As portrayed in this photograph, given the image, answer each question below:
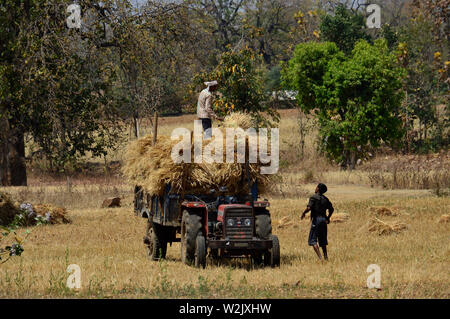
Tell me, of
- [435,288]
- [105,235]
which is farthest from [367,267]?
[105,235]

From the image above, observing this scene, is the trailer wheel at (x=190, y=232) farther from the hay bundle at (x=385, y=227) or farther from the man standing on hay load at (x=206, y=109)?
the hay bundle at (x=385, y=227)

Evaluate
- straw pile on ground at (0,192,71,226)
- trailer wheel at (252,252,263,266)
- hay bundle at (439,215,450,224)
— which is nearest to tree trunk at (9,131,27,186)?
straw pile on ground at (0,192,71,226)

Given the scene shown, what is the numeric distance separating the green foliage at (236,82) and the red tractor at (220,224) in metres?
16.9

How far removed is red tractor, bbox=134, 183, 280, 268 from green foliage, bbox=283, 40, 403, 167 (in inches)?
1057

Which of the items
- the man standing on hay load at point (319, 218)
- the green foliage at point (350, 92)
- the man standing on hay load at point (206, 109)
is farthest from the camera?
the green foliage at point (350, 92)

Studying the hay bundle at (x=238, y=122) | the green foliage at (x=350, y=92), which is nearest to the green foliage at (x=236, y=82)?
the green foliage at (x=350, y=92)

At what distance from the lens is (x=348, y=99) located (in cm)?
4062

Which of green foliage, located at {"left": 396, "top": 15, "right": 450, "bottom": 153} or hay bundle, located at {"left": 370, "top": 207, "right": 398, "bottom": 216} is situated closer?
hay bundle, located at {"left": 370, "top": 207, "right": 398, "bottom": 216}

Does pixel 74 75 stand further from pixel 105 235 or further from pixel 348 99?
pixel 348 99

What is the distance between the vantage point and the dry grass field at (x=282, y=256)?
10.7m

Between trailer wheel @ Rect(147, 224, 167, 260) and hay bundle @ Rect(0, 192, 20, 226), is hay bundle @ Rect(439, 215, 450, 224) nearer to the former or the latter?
trailer wheel @ Rect(147, 224, 167, 260)

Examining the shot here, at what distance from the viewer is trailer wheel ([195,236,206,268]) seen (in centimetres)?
1284

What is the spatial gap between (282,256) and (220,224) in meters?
2.34

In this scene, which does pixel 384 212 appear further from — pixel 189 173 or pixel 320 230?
pixel 189 173
